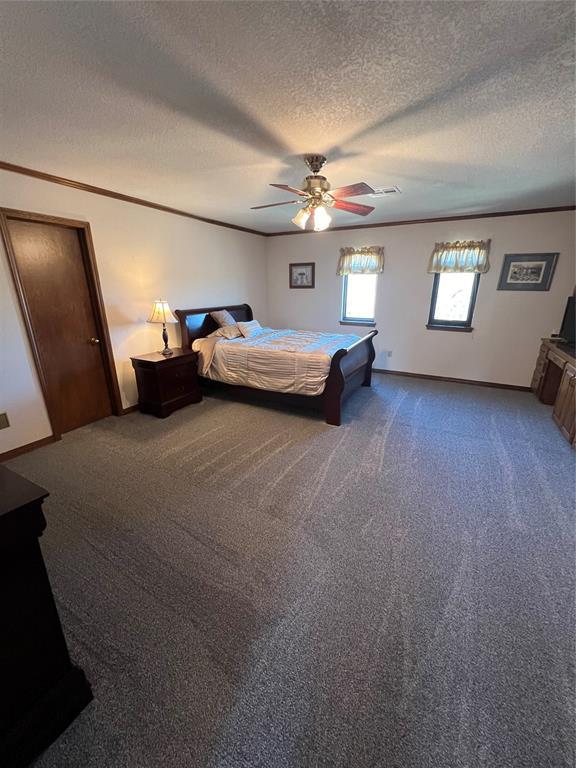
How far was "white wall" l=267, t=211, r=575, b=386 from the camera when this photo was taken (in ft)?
13.0

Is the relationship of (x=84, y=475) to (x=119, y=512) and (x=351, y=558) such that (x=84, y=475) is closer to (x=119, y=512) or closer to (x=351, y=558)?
(x=119, y=512)

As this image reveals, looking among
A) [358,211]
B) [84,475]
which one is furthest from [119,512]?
[358,211]

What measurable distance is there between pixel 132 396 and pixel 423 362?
4346mm

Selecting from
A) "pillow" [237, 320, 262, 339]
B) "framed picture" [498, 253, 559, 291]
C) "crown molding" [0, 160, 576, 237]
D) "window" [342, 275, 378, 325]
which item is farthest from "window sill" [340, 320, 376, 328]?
"framed picture" [498, 253, 559, 291]

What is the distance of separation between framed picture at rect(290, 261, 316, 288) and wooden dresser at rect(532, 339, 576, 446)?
3611 millimetres

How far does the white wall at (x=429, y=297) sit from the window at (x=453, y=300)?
0.10 m

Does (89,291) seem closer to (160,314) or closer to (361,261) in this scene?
(160,314)

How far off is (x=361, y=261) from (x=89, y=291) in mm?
3863

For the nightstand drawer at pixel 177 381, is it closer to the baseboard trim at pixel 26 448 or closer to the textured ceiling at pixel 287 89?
the baseboard trim at pixel 26 448

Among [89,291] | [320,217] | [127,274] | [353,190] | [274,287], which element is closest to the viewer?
[353,190]

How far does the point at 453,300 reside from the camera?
4.56 m

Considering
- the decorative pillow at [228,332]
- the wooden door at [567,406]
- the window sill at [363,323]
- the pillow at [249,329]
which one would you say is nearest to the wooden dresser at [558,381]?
the wooden door at [567,406]

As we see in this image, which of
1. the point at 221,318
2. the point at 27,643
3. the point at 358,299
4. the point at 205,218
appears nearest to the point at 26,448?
the point at 27,643

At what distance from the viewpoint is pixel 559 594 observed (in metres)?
1.55
